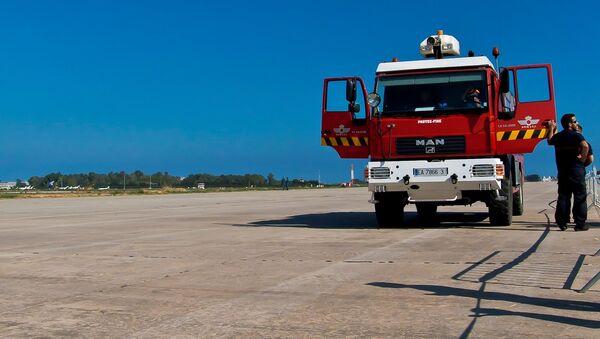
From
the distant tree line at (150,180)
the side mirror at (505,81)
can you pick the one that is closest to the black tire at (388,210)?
the side mirror at (505,81)

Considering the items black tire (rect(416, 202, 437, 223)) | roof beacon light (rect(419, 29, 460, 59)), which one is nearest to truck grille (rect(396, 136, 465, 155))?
roof beacon light (rect(419, 29, 460, 59))

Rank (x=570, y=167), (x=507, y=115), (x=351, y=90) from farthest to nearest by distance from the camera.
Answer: (x=351, y=90)
(x=507, y=115)
(x=570, y=167)

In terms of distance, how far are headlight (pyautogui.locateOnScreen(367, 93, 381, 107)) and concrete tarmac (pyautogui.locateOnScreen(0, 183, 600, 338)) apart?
8.32 feet

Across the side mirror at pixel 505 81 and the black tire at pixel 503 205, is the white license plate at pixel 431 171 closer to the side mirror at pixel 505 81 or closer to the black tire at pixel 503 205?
the black tire at pixel 503 205

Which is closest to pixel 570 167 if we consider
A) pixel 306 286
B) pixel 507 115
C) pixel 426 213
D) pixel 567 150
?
pixel 567 150

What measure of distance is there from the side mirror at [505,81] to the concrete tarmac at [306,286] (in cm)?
261

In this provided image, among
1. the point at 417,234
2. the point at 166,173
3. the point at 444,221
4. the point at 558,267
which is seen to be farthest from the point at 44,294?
the point at 166,173

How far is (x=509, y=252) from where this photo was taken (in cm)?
814

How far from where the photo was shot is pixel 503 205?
11.9m

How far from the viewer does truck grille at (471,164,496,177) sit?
11086 millimetres

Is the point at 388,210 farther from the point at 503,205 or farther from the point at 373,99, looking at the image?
the point at 373,99

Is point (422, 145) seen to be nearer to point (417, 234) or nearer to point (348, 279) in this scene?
point (417, 234)

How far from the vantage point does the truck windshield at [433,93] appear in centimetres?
1139

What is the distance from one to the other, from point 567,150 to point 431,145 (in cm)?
235
